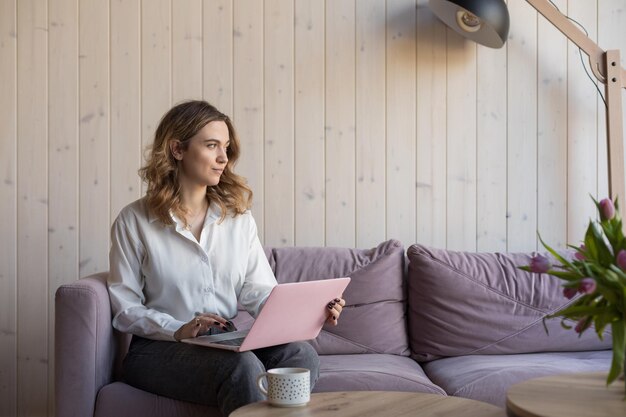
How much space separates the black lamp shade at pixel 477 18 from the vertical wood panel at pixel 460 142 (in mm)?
136

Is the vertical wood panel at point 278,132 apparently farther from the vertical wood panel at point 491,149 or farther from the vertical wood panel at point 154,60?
the vertical wood panel at point 491,149

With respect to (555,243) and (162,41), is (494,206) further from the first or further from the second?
(162,41)

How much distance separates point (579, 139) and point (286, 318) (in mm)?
1711

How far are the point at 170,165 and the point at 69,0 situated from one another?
1.04 meters

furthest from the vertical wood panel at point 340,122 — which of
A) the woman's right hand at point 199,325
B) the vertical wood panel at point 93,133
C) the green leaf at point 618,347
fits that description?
the green leaf at point 618,347

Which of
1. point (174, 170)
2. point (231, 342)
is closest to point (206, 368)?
point (231, 342)

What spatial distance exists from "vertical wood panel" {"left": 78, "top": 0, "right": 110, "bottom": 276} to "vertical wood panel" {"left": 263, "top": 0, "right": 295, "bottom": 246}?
603 millimetres

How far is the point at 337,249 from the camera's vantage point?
285 cm

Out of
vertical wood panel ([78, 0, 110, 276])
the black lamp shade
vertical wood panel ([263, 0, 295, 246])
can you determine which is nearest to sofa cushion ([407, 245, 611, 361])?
vertical wood panel ([263, 0, 295, 246])

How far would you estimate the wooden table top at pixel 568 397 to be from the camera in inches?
56.2

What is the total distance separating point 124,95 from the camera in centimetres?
304

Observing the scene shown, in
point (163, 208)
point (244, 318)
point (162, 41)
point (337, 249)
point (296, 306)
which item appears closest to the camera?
point (296, 306)

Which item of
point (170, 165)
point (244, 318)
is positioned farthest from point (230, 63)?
point (244, 318)

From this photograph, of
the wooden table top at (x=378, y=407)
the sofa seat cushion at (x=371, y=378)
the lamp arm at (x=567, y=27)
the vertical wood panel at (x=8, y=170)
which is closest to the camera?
the wooden table top at (x=378, y=407)
